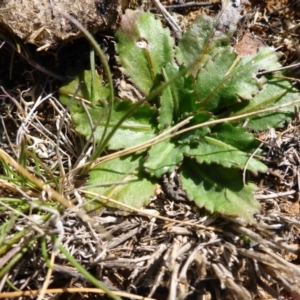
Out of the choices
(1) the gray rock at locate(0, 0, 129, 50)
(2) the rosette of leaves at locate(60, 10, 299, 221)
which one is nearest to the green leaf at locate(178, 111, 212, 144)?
(2) the rosette of leaves at locate(60, 10, 299, 221)

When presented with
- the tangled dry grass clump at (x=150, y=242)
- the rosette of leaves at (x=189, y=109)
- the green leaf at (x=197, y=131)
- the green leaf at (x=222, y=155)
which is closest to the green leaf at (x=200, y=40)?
the rosette of leaves at (x=189, y=109)

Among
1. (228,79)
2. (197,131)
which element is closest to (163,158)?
(197,131)

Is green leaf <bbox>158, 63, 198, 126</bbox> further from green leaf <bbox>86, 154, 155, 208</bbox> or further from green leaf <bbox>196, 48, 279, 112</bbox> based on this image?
green leaf <bbox>86, 154, 155, 208</bbox>

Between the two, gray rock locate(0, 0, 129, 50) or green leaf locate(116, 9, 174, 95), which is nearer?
gray rock locate(0, 0, 129, 50)

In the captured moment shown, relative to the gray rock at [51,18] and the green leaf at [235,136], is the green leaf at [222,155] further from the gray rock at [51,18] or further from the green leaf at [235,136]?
the gray rock at [51,18]

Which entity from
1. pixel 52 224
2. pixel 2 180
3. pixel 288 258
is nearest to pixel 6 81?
pixel 2 180

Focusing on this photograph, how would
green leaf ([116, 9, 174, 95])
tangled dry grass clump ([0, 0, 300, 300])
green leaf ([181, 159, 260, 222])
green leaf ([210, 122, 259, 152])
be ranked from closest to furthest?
tangled dry grass clump ([0, 0, 300, 300])
green leaf ([181, 159, 260, 222])
green leaf ([210, 122, 259, 152])
green leaf ([116, 9, 174, 95])
